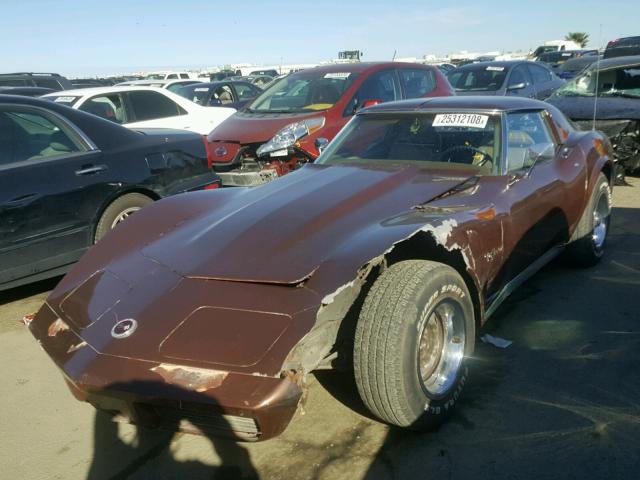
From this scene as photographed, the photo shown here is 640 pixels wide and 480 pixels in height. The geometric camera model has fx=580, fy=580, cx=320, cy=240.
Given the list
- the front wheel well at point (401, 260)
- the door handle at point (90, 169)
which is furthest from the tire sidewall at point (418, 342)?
the door handle at point (90, 169)

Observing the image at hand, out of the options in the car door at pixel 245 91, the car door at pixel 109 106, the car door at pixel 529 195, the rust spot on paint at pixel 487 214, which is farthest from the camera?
the car door at pixel 245 91

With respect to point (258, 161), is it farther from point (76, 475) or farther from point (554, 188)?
point (76, 475)

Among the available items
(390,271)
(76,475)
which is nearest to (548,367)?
(390,271)

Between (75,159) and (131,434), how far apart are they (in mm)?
2521

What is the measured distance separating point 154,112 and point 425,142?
5562mm

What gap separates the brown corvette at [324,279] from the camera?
7.11 feet

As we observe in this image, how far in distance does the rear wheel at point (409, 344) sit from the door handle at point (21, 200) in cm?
283

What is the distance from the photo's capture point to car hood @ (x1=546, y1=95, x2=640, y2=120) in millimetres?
7074

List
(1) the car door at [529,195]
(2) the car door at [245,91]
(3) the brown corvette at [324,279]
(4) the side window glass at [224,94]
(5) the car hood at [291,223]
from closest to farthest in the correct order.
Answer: (3) the brown corvette at [324,279] < (5) the car hood at [291,223] < (1) the car door at [529,195] < (4) the side window glass at [224,94] < (2) the car door at [245,91]

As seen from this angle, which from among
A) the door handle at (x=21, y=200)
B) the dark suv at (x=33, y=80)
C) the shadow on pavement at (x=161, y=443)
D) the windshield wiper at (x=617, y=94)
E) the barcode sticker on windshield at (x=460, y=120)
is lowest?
the shadow on pavement at (x=161, y=443)

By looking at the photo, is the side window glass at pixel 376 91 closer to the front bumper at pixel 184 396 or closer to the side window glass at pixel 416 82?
the side window glass at pixel 416 82

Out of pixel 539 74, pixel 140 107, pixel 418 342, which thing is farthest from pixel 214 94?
A: pixel 418 342

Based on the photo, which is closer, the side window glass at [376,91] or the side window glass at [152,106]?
the side window glass at [376,91]

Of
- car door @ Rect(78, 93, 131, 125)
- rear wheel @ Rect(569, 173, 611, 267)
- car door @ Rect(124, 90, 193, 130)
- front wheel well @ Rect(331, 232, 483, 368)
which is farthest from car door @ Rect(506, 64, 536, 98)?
front wheel well @ Rect(331, 232, 483, 368)
